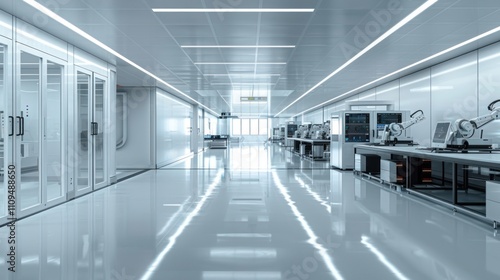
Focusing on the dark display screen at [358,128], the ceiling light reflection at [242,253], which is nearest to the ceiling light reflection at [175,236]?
the ceiling light reflection at [242,253]

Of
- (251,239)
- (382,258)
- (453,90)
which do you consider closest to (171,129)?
(453,90)

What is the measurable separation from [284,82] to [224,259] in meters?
9.50

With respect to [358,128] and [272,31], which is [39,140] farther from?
[358,128]

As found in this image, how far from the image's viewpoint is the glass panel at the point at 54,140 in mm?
6418

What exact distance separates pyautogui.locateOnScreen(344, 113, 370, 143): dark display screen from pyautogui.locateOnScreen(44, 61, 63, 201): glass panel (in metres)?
7.83

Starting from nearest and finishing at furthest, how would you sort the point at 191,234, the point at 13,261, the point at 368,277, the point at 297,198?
the point at 368,277 → the point at 13,261 → the point at 191,234 → the point at 297,198

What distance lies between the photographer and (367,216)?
5.11 m

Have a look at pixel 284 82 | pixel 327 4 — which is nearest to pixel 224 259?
pixel 327 4

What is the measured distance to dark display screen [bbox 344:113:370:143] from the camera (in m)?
11.2

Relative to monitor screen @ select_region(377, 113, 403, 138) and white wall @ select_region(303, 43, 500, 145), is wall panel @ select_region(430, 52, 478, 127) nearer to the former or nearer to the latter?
white wall @ select_region(303, 43, 500, 145)

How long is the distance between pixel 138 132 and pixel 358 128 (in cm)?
714

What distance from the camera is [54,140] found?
7480 millimetres

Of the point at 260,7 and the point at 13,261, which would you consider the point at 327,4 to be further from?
the point at 13,261

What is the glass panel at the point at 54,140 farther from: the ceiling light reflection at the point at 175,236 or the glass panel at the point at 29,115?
the ceiling light reflection at the point at 175,236
